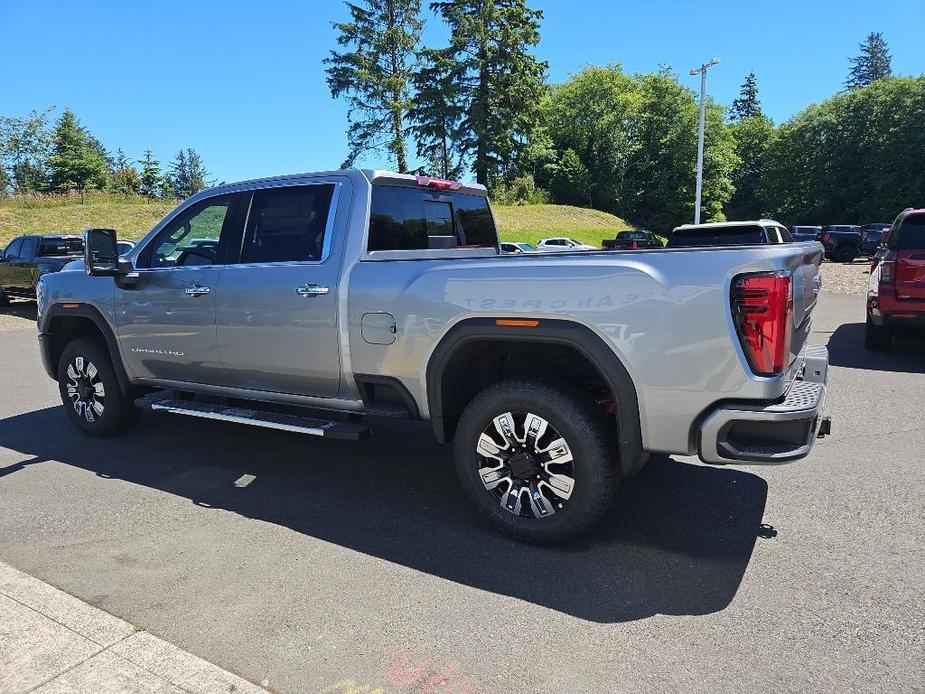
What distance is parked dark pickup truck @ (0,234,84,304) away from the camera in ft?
49.5

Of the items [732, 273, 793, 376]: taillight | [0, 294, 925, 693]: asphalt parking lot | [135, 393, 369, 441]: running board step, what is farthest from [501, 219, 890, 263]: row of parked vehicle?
[732, 273, 793, 376]: taillight

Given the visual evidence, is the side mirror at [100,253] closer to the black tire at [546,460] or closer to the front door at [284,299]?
the front door at [284,299]

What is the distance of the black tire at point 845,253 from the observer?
30078 mm

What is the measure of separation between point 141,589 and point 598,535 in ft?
7.82

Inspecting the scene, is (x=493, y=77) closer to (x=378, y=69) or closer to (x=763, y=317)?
(x=378, y=69)

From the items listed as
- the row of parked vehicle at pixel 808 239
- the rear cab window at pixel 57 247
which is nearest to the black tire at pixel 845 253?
the row of parked vehicle at pixel 808 239

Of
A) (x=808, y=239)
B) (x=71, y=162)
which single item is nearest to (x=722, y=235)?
(x=808, y=239)

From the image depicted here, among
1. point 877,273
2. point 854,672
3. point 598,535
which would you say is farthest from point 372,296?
point 877,273

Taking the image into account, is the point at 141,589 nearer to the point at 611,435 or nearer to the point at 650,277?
the point at 611,435

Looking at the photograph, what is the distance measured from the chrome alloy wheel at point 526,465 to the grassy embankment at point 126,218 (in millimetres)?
29004

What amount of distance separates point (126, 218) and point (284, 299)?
31.4 metres

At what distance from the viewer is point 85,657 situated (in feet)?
8.75

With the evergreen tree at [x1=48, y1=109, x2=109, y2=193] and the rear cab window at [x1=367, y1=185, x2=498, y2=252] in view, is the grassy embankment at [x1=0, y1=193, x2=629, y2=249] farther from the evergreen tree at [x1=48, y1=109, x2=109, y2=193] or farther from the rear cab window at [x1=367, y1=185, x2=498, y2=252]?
the rear cab window at [x1=367, y1=185, x2=498, y2=252]

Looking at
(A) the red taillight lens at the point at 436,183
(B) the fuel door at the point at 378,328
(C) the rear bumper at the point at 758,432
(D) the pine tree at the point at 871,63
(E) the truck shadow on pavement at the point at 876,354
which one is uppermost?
(D) the pine tree at the point at 871,63
